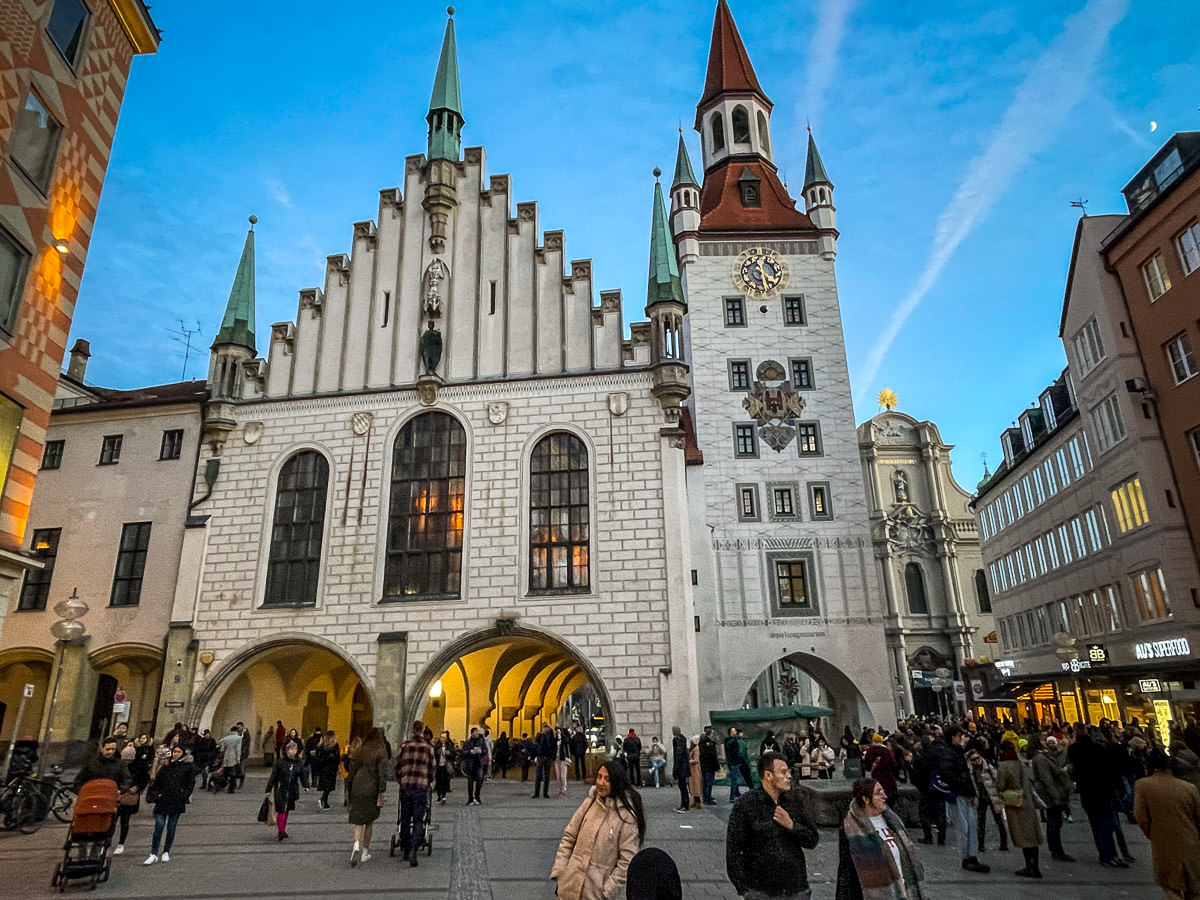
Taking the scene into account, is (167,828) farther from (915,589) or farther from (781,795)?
(915,589)

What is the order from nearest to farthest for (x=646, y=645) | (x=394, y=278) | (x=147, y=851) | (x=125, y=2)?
1. (x=147, y=851)
2. (x=125, y=2)
3. (x=646, y=645)
4. (x=394, y=278)

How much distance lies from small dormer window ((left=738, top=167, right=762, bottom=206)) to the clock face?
404 cm

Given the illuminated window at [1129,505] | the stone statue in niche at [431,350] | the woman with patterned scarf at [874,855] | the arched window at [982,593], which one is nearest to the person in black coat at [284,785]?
the woman with patterned scarf at [874,855]

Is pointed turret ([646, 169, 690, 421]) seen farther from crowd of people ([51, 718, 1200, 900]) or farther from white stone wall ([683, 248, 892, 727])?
crowd of people ([51, 718, 1200, 900])

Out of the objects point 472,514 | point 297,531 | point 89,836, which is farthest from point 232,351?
point 89,836

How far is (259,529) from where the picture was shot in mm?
23391

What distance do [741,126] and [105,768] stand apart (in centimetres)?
3957

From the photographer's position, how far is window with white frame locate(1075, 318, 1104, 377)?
81.5 feet

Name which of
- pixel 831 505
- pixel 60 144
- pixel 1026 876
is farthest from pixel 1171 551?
pixel 60 144

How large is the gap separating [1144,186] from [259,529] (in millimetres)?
29039

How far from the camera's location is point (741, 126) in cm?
4034

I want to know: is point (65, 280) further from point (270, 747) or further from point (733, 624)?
point (733, 624)

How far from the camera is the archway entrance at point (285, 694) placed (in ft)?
72.5

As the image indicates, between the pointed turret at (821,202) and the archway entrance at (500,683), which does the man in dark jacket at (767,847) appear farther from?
the pointed turret at (821,202)
